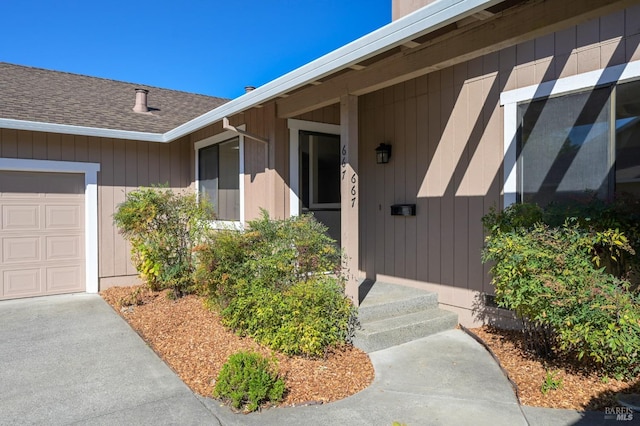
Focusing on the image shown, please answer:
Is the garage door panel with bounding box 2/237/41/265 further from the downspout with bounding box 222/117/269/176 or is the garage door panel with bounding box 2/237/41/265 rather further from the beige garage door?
the downspout with bounding box 222/117/269/176

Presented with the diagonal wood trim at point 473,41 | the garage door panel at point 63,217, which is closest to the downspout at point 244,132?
the diagonal wood trim at point 473,41

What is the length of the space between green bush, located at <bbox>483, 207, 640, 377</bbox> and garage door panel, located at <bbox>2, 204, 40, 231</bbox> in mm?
6996

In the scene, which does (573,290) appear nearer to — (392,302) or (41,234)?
(392,302)

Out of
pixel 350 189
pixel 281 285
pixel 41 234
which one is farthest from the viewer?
pixel 41 234

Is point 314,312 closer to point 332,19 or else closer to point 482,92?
point 482,92

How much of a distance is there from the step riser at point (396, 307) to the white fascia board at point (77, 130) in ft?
16.8

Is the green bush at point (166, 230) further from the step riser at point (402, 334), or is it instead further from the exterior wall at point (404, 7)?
the exterior wall at point (404, 7)

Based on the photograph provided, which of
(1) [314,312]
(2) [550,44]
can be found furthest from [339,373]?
(2) [550,44]

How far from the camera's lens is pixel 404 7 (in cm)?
575

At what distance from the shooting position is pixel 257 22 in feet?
38.4

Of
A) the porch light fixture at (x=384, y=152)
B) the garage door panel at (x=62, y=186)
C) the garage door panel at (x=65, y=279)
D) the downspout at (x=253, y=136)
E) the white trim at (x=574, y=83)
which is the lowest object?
the garage door panel at (x=65, y=279)

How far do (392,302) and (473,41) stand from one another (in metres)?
2.81

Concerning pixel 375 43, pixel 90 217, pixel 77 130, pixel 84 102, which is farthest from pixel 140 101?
pixel 375 43

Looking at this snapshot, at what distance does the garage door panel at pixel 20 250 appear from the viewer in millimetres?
6496
